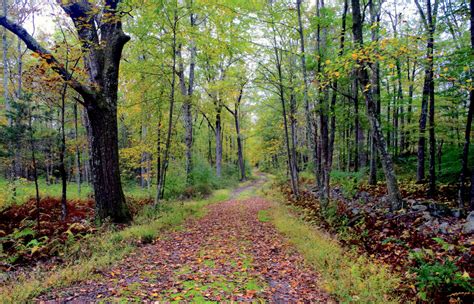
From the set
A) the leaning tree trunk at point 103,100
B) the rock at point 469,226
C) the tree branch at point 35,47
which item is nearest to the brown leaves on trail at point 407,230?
the rock at point 469,226

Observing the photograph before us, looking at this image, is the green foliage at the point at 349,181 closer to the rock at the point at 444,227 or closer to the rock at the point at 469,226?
the rock at the point at 444,227

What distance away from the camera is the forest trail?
372 centimetres

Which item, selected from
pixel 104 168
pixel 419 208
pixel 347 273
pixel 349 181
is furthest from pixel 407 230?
pixel 104 168

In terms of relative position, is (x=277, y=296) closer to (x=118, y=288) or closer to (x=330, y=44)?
(x=118, y=288)

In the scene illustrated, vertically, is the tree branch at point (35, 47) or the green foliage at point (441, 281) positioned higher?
the tree branch at point (35, 47)

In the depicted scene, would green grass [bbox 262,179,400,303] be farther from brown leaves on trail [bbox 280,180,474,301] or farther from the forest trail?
brown leaves on trail [bbox 280,180,474,301]

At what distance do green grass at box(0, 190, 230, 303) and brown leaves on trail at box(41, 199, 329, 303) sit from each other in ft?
0.80

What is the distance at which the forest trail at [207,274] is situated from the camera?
3.72 meters

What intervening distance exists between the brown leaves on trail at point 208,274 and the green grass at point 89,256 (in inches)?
9.6

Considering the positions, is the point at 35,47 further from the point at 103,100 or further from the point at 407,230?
the point at 407,230

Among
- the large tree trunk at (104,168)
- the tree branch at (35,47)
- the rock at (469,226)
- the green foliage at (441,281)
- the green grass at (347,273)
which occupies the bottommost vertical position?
the green grass at (347,273)

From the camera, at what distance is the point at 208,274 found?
4523 millimetres

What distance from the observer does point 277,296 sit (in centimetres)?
396

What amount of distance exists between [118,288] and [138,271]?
75 cm
